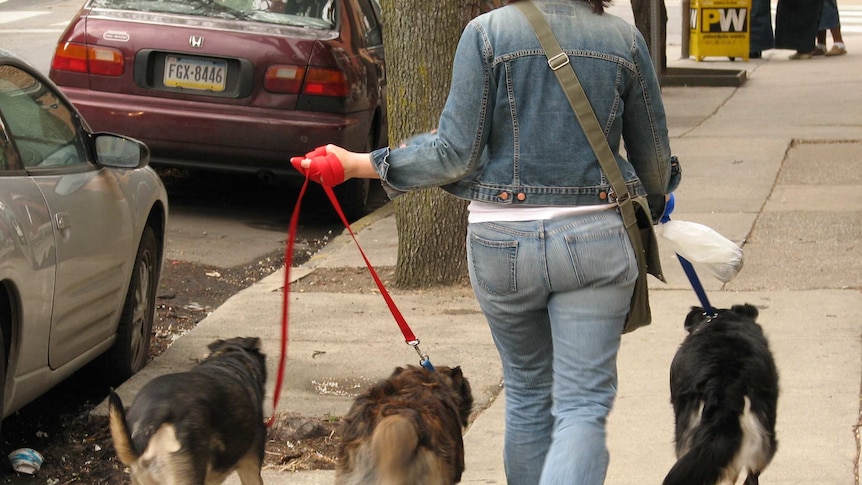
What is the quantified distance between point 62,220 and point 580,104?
2.57 metres

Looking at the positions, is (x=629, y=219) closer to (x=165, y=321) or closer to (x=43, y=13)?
(x=165, y=321)

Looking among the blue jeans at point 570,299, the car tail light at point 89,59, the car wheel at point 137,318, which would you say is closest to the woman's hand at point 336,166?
the blue jeans at point 570,299

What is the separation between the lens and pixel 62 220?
195 inches

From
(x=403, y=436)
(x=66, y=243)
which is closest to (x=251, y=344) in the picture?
(x=66, y=243)

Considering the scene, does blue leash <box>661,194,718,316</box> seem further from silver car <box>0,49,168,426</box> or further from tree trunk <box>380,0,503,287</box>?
tree trunk <box>380,0,503,287</box>

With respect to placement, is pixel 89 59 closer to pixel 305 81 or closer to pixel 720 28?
pixel 305 81

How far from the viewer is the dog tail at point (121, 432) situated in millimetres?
3709

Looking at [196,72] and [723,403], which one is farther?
[196,72]

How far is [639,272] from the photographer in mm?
3436

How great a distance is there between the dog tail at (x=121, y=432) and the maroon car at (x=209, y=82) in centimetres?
516

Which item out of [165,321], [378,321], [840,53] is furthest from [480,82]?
[840,53]

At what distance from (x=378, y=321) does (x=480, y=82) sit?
149 inches

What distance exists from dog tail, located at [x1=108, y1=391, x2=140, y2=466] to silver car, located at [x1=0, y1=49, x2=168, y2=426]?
2.93 ft

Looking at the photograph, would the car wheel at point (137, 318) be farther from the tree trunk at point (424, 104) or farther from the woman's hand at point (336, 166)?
the woman's hand at point (336, 166)
